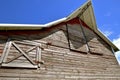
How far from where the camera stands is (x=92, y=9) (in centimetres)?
1058

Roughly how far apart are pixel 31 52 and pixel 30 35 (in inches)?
36.0

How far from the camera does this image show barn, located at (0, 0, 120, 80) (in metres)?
6.32

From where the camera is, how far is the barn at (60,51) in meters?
6.32

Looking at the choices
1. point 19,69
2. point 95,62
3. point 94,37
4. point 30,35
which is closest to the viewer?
point 19,69

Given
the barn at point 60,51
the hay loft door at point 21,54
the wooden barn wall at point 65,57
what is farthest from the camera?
the wooden barn wall at point 65,57

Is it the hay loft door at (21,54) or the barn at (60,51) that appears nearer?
the hay loft door at (21,54)

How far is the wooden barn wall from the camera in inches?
253

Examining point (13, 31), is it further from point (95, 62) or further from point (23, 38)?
point (95, 62)

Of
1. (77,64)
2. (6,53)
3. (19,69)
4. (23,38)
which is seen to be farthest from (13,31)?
(77,64)

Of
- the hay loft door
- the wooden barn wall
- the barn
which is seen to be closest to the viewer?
the hay loft door

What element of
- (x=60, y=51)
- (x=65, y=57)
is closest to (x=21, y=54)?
(x=60, y=51)

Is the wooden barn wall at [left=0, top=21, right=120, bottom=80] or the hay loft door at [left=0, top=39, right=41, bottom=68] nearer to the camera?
the hay loft door at [left=0, top=39, right=41, bottom=68]

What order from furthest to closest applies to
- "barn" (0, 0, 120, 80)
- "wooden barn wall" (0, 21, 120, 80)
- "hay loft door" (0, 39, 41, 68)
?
"wooden barn wall" (0, 21, 120, 80), "barn" (0, 0, 120, 80), "hay loft door" (0, 39, 41, 68)

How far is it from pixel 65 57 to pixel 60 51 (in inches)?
14.9
